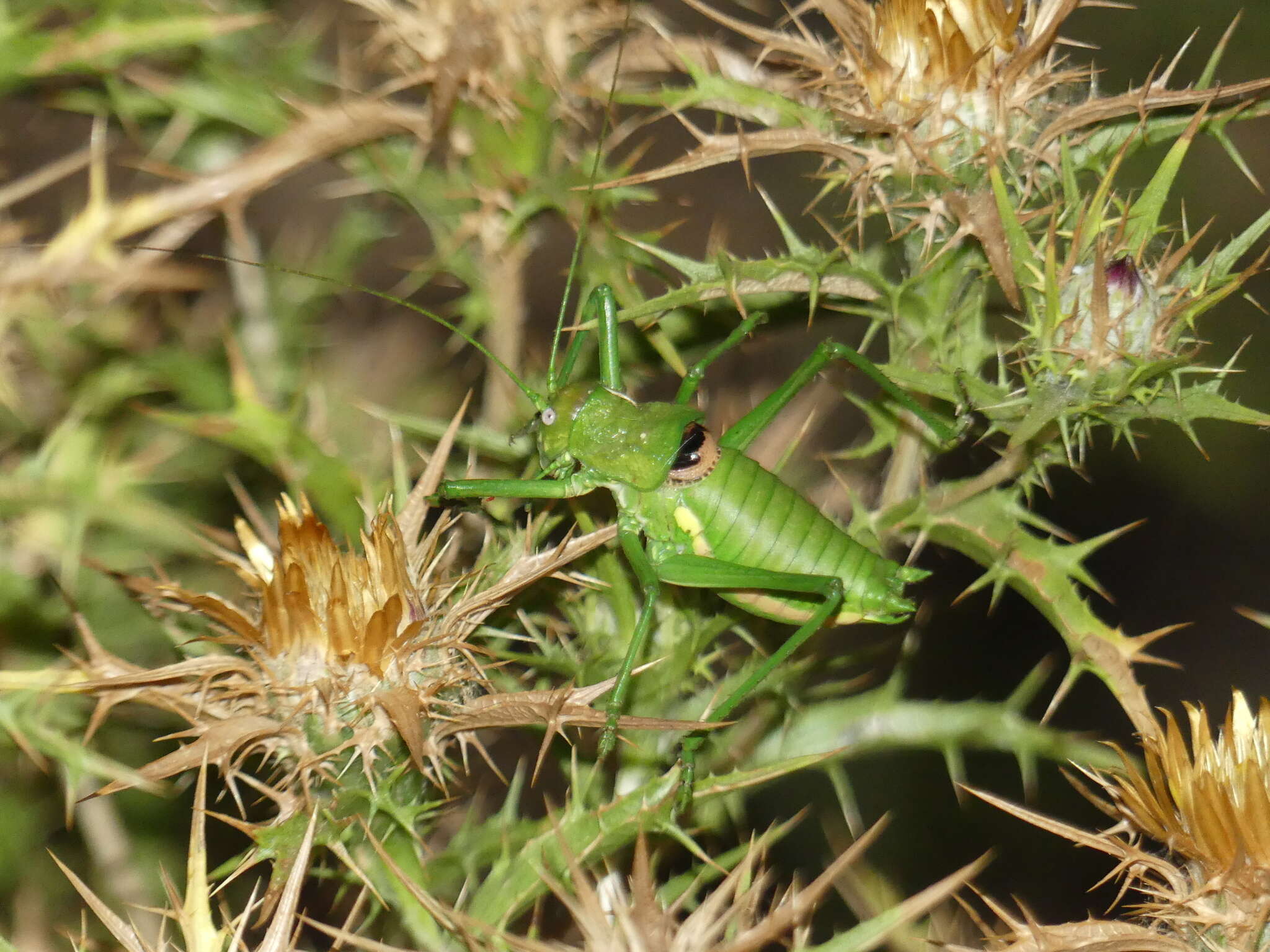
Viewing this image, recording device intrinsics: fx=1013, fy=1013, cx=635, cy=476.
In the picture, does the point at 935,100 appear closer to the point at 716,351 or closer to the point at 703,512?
the point at 716,351

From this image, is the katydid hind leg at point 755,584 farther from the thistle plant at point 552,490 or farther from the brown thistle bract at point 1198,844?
the brown thistle bract at point 1198,844

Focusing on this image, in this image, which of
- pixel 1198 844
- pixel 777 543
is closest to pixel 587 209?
pixel 777 543

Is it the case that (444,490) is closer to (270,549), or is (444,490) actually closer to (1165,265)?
(270,549)

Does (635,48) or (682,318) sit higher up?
(635,48)

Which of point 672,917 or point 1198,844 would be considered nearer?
point 672,917

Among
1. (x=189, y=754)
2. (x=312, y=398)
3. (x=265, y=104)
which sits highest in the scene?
(x=265, y=104)

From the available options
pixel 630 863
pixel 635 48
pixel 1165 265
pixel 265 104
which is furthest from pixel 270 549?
pixel 1165 265
